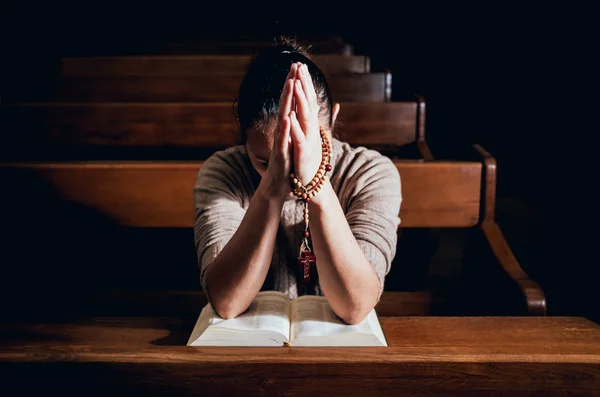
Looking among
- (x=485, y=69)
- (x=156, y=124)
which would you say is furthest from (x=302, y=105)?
(x=485, y=69)

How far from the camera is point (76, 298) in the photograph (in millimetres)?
1215

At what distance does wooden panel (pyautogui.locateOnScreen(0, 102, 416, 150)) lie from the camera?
1657 millimetres

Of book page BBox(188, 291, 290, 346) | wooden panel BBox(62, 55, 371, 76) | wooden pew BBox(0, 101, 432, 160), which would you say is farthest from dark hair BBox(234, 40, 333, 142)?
wooden panel BBox(62, 55, 371, 76)

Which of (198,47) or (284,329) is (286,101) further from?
(198,47)

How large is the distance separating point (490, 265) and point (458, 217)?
0.39 ft

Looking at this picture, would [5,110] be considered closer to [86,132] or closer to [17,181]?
[86,132]

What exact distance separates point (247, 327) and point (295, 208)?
286mm

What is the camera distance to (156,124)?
167 cm

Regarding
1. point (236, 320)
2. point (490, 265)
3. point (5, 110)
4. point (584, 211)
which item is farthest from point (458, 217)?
point (5, 110)

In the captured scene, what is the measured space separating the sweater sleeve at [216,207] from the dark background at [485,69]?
997mm

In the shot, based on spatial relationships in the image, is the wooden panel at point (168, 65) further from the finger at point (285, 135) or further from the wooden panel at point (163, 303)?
the finger at point (285, 135)

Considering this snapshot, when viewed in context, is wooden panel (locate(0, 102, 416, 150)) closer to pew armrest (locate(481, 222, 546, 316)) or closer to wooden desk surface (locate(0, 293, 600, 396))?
pew armrest (locate(481, 222, 546, 316))

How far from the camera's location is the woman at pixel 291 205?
0.67 meters

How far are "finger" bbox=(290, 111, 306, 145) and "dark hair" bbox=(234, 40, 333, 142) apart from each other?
0.46 ft
